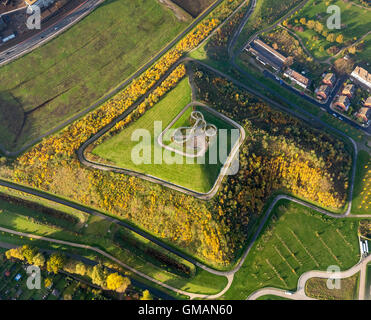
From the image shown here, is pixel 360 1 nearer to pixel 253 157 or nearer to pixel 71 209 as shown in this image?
pixel 253 157

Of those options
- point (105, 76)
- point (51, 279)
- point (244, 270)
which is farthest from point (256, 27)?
point (51, 279)

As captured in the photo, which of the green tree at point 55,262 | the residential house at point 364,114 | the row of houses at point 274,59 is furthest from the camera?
the row of houses at point 274,59

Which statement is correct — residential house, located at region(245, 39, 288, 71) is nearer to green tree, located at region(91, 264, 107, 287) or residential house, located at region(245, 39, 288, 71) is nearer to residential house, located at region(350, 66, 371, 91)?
residential house, located at region(350, 66, 371, 91)

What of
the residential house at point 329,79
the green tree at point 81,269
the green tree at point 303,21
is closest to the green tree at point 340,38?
the green tree at point 303,21

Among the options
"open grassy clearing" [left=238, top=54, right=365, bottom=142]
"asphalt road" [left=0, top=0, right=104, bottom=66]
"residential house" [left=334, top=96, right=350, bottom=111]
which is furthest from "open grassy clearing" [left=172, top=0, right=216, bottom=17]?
"residential house" [left=334, top=96, right=350, bottom=111]

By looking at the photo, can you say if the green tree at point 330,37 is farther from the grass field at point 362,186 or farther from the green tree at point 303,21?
the grass field at point 362,186

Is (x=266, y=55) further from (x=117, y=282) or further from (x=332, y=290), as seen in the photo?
(x=117, y=282)
